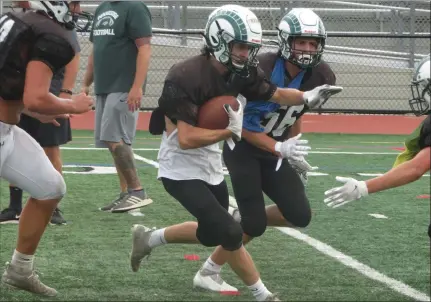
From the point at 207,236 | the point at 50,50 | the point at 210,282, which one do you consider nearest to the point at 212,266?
the point at 210,282

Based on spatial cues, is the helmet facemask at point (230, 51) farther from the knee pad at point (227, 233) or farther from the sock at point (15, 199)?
the sock at point (15, 199)

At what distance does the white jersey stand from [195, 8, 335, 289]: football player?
1.33ft

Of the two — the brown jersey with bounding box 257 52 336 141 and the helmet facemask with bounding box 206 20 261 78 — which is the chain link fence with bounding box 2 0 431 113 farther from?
the helmet facemask with bounding box 206 20 261 78

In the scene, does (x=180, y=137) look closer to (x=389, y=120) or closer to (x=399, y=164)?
(x=399, y=164)

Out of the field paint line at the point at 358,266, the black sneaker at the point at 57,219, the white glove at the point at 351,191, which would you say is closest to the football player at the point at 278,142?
the field paint line at the point at 358,266

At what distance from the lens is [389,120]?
15.7 m

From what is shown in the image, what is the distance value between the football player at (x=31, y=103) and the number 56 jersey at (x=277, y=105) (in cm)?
104

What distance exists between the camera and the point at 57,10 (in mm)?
4781

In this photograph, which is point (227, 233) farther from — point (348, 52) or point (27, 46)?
point (348, 52)

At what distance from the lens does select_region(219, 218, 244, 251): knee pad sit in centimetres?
481

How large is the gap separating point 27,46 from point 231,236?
1.29 m

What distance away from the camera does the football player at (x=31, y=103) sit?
465 centimetres

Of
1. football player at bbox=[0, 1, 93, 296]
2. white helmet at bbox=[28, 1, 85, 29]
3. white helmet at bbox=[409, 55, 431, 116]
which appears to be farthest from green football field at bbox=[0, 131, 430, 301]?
white helmet at bbox=[28, 1, 85, 29]

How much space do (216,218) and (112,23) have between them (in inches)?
124
